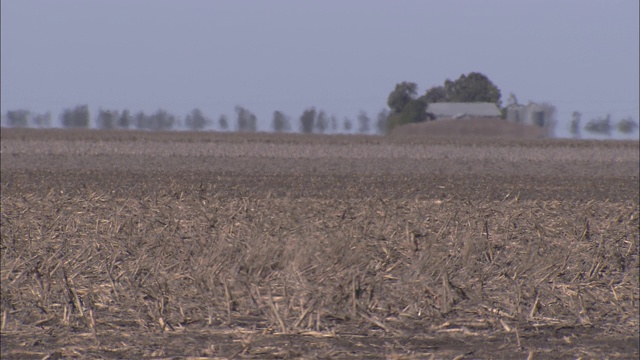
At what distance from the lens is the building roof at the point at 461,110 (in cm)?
8609

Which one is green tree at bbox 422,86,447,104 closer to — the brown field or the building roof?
the building roof

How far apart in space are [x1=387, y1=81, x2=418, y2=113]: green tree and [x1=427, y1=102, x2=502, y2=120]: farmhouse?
7.85 feet

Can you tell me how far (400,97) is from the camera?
87312mm

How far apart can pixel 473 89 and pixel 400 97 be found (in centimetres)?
1637

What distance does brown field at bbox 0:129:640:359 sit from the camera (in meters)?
7.32

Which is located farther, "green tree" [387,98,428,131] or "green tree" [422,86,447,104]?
"green tree" [422,86,447,104]

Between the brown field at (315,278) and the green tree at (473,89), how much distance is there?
3510 inches

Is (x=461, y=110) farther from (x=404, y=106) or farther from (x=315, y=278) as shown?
(x=315, y=278)

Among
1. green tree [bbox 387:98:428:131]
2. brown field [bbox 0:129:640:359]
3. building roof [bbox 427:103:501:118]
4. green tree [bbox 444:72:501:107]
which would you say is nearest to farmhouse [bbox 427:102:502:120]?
building roof [bbox 427:103:501:118]

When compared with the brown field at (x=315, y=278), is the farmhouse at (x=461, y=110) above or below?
above

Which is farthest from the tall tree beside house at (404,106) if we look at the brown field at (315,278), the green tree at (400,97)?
the brown field at (315,278)

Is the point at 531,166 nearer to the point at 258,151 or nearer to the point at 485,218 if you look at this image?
the point at 258,151

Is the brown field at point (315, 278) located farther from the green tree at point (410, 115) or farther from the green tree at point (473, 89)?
the green tree at point (473, 89)

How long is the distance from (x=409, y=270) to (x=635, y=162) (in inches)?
1219
